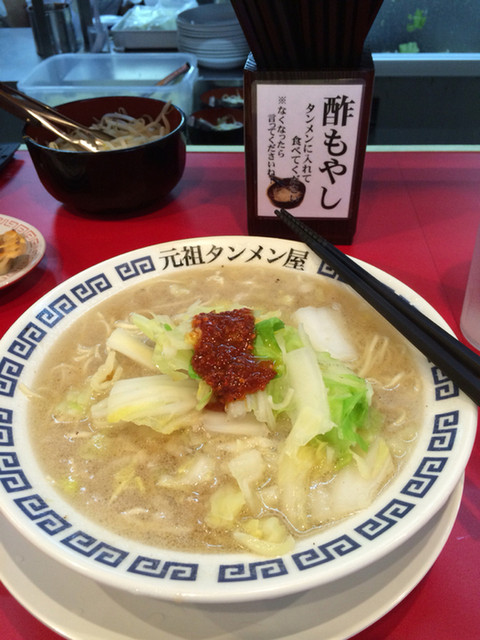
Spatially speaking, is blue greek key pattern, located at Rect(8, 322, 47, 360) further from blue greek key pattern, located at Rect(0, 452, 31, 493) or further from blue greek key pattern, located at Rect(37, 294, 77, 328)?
blue greek key pattern, located at Rect(0, 452, 31, 493)

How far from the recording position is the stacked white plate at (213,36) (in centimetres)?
364

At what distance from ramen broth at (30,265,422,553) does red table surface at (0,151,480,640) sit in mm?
258

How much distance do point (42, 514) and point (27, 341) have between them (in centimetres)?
53

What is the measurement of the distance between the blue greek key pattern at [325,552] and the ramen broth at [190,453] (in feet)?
0.23

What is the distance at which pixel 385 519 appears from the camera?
0.88 meters

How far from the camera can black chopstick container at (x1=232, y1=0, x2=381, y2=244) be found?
4.66 ft

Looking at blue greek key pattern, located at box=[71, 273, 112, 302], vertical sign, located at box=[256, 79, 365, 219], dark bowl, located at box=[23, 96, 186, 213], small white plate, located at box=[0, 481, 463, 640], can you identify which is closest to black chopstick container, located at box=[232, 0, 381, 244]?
vertical sign, located at box=[256, 79, 365, 219]

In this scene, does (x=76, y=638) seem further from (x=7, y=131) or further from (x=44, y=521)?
(x=7, y=131)

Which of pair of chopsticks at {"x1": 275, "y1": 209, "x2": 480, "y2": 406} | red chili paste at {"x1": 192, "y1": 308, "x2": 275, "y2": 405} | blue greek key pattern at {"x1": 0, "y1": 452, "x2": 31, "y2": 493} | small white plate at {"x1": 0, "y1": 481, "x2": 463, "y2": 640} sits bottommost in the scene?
small white plate at {"x1": 0, "y1": 481, "x2": 463, "y2": 640}

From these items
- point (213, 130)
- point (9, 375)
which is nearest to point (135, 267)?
point (9, 375)

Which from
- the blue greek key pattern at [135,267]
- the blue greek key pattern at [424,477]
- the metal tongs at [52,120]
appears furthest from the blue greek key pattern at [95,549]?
the metal tongs at [52,120]

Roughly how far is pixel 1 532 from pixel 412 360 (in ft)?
3.16

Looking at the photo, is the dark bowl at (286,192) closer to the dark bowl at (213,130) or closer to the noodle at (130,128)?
the noodle at (130,128)

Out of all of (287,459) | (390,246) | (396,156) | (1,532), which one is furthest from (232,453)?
(396,156)
